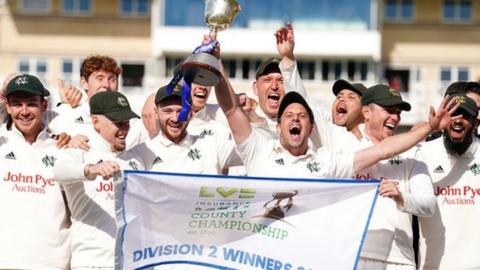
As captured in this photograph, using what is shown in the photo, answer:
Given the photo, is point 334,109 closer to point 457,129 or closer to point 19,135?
point 457,129

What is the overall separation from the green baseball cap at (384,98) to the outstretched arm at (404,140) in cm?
40

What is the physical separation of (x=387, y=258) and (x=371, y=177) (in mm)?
743

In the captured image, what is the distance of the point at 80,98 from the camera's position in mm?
13961

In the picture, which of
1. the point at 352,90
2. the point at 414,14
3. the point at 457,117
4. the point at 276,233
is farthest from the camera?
the point at 414,14

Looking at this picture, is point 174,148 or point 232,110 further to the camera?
point 174,148

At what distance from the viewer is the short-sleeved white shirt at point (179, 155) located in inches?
492

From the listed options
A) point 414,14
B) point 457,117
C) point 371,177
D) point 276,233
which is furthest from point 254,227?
point 414,14

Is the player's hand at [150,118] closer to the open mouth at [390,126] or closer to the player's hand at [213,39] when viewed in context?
the player's hand at [213,39]

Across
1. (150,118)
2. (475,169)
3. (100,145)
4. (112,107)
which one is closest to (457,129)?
(475,169)

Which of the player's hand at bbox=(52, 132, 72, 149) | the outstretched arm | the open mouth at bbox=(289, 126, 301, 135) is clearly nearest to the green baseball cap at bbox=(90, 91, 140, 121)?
the player's hand at bbox=(52, 132, 72, 149)

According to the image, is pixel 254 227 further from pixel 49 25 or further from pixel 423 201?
pixel 49 25

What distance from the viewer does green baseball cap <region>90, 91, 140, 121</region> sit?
12281mm

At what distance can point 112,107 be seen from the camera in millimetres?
12328

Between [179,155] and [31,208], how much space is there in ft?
4.67
